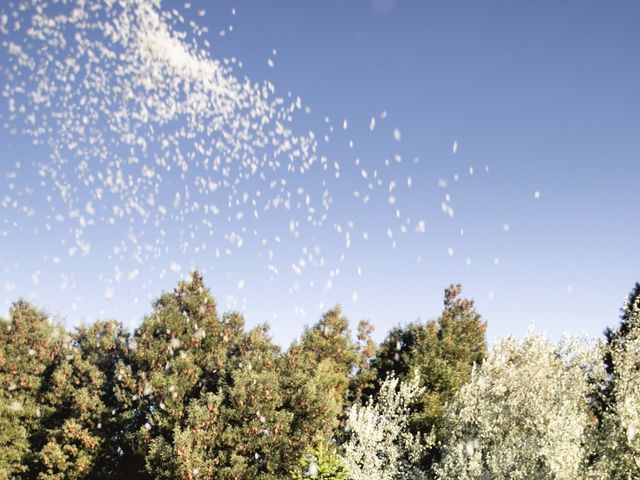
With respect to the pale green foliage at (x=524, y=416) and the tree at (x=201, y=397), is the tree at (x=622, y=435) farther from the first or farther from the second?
the tree at (x=201, y=397)

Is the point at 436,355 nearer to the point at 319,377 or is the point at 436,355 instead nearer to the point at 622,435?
the point at 319,377

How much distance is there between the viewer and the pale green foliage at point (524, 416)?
22562 mm

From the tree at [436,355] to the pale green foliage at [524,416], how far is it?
558 centimetres

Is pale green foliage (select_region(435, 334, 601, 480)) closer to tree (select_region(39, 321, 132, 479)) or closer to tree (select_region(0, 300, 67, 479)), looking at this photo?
tree (select_region(39, 321, 132, 479))

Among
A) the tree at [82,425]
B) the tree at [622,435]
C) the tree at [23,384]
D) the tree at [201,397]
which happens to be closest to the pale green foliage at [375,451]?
the tree at [201,397]

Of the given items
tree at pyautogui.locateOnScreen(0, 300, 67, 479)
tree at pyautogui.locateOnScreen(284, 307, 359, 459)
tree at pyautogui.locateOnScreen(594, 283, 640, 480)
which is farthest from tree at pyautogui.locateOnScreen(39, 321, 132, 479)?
tree at pyautogui.locateOnScreen(594, 283, 640, 480)

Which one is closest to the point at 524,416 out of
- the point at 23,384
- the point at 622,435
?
the point at 622,435

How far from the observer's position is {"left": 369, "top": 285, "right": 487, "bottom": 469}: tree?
3988 centimetres

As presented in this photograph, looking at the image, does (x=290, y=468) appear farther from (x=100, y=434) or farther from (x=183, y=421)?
(x=100, y=434)

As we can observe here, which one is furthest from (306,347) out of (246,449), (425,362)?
(246,449)

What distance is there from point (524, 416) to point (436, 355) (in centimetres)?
1807

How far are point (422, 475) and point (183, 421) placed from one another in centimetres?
1607

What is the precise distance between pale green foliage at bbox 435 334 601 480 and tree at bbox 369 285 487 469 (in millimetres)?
5581

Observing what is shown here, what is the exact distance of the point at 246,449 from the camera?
28.8 metres
